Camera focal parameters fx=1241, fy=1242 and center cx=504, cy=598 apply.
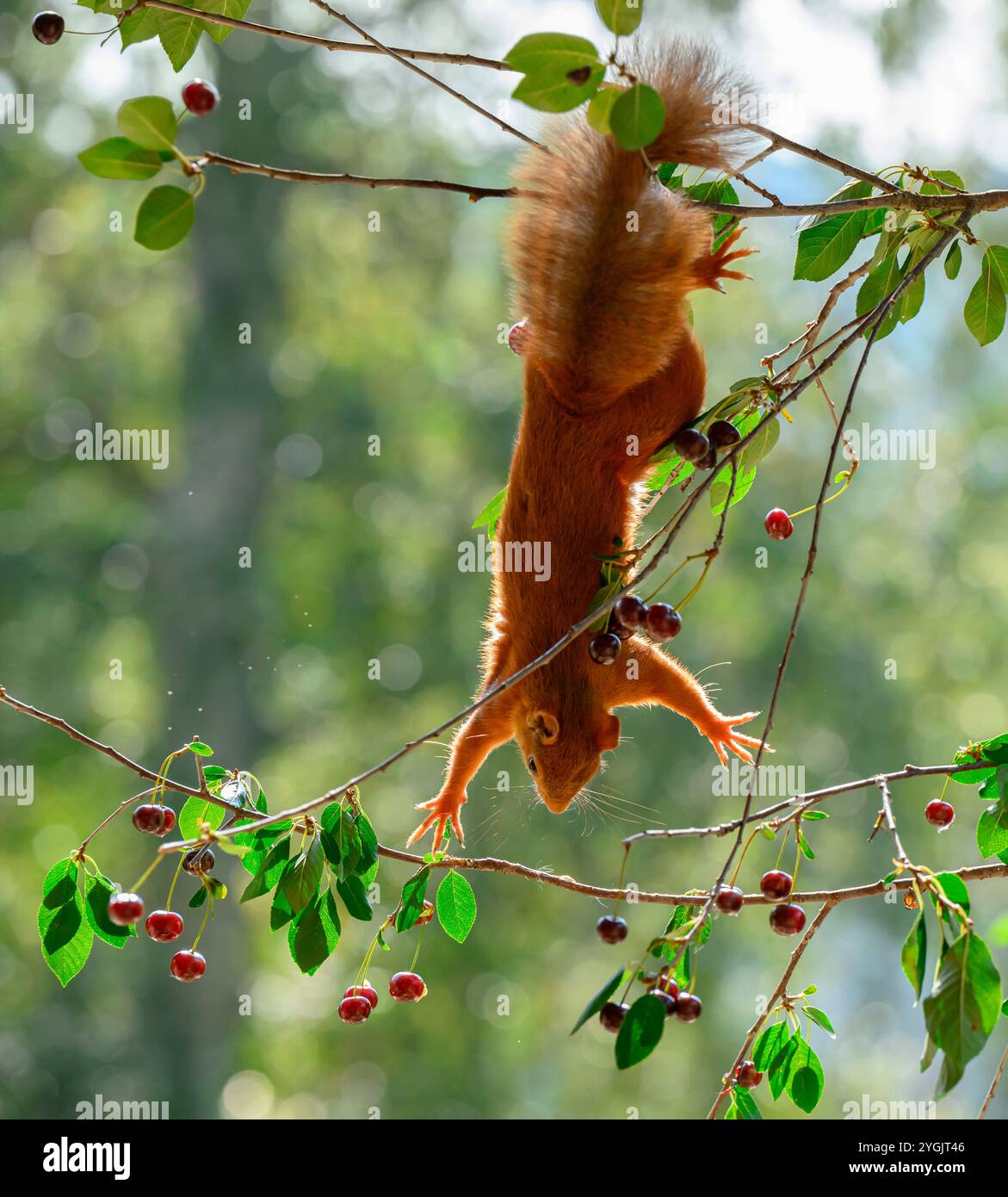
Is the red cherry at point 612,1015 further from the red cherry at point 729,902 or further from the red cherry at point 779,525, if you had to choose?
the red cherry at point 779,525

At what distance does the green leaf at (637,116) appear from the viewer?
0.76m

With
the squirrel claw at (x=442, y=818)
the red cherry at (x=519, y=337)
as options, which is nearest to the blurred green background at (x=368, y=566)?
the squirrel claw at (x=442, y=818)

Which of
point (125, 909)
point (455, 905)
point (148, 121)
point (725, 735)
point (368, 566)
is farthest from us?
point (368, 566)

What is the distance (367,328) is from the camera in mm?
5230

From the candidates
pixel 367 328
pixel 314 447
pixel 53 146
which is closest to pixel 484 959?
pixel 314 447

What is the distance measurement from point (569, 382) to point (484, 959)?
4.21 m

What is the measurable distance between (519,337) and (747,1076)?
73 centimetres

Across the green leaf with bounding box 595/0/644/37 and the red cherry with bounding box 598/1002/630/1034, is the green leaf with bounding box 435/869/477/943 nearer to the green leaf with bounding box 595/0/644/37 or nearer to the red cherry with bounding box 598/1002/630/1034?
the red cherry with bounding box 598/1002/630/1034

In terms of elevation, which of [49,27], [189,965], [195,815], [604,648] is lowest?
[189,965]

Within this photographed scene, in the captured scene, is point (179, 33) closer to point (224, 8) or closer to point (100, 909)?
point (224, 8)

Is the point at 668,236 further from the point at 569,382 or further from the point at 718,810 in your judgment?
the point at 718,810

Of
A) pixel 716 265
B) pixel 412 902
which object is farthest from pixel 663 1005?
pixel 716 265

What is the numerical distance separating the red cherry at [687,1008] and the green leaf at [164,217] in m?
0.57

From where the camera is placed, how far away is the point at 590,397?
49.1 inches
